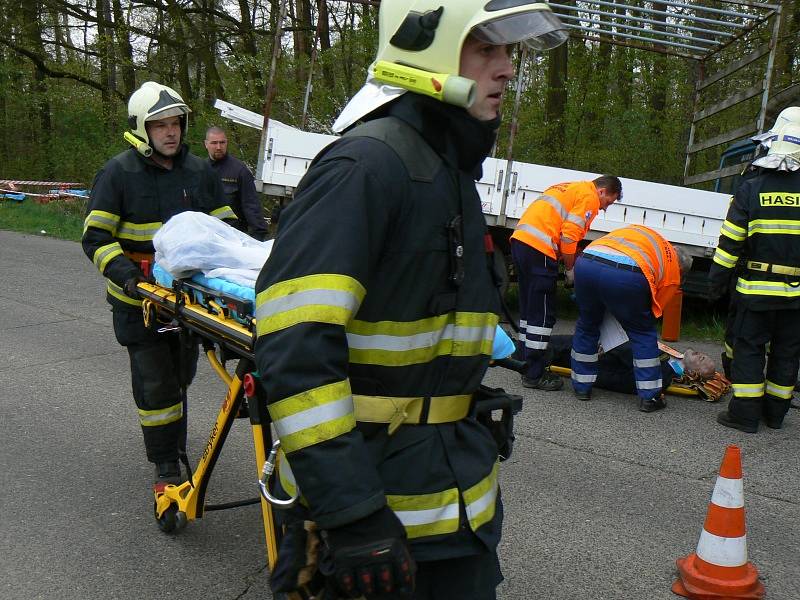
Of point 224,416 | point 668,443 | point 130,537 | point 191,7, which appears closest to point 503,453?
point 224,416

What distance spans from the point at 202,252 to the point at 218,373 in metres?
0.46

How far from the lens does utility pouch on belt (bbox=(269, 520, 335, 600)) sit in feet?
5.65

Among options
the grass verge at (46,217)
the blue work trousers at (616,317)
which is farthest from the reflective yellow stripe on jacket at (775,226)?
the grass verge at (46,217)

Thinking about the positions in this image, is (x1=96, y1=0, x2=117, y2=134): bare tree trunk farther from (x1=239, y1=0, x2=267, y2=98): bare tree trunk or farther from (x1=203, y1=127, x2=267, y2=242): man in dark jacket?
(x1=203, y1=127, x2=267, y2=242): man in dark jacket

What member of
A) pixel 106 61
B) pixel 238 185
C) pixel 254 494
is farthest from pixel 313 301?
pixel 106 61

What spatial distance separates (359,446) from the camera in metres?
1.52

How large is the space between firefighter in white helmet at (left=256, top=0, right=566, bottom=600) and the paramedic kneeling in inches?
159

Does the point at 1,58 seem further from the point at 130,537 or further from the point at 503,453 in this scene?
the point at 503,453

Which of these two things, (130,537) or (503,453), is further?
(130,537)

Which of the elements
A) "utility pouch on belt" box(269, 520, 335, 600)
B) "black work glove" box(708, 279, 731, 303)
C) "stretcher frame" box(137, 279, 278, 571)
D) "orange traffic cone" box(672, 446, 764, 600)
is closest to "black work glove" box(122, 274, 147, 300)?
"stretcher frame" box(137, 279, 278, 571)

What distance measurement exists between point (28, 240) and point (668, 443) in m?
12.0

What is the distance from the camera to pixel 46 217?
16.6 meters

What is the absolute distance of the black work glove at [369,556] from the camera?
1488mm

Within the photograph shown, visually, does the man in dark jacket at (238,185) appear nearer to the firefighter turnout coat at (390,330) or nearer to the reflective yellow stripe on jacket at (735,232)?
the reflective yellow stripe on jacket at (735,232)
